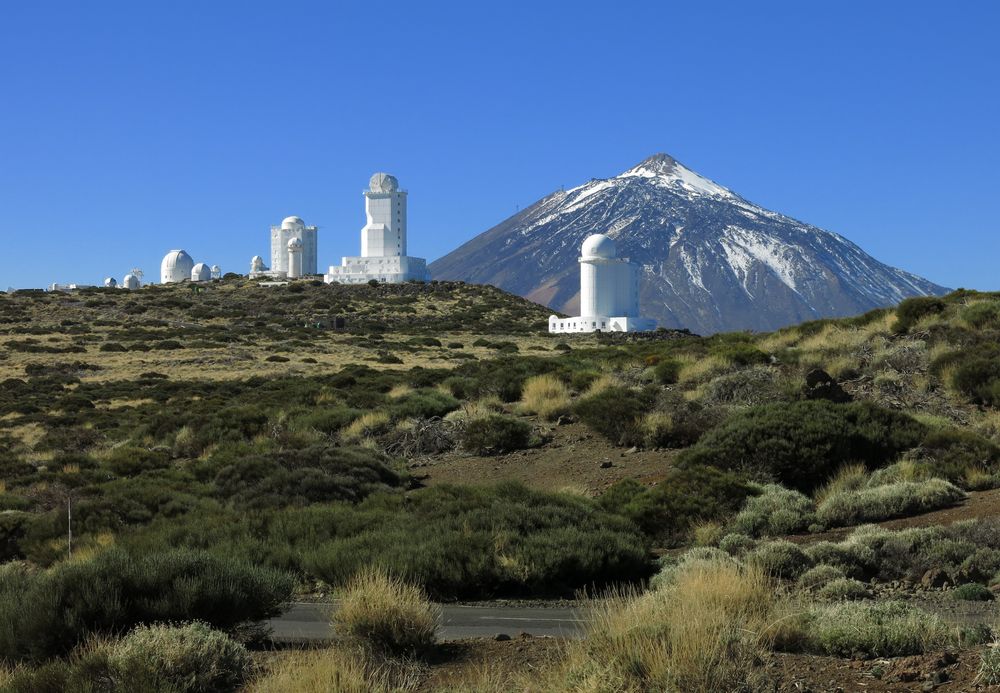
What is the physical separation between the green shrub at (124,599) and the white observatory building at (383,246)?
3008 inches

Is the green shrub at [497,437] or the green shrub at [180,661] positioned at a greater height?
the green shrub at [497,437]

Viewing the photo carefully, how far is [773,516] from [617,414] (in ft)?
17.5

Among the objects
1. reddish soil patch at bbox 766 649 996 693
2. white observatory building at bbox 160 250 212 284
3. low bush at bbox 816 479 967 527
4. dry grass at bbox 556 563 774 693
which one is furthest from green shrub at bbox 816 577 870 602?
white observatory building at bbox 160 250 212 284

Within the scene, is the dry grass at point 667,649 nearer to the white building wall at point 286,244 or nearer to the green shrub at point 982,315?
the green shrub at point 982,315

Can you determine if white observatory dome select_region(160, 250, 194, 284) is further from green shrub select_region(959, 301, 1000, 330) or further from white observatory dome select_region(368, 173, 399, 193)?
green shrub select_region(959, 301, 1000, 330)

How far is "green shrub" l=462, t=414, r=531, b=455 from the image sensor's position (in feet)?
59.2

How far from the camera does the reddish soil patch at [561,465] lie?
621 inches

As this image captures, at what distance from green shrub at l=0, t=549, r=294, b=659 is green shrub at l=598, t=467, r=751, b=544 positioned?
5.71 meters

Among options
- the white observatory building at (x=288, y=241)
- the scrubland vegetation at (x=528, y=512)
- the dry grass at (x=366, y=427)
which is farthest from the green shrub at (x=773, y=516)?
the white observatory building at (x=288, y=241)

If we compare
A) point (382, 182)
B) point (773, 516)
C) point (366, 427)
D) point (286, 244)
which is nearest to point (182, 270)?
point (286, 244)

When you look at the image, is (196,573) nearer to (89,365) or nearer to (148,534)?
(148,534)

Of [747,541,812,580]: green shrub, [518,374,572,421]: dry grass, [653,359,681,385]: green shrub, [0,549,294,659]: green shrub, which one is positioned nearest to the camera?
[0,549,294,659]: green shrub

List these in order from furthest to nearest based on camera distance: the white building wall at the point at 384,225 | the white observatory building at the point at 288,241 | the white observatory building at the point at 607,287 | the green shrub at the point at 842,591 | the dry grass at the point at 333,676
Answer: the white observatory building at the point at 288,241
the white building wall at the point at 384,225
the white observatory building at the point at 607,287
the green shrub at the point at 842,591
the dry grass at the point at 333,676

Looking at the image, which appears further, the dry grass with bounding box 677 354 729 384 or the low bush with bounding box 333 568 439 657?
the dry grass with bounding box 677 354 729 384
